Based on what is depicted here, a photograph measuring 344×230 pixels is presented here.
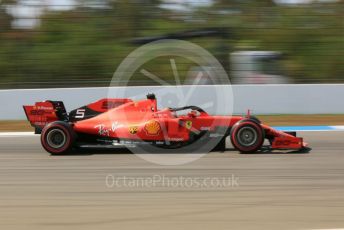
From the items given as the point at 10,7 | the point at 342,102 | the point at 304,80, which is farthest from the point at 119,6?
the point at 342,102

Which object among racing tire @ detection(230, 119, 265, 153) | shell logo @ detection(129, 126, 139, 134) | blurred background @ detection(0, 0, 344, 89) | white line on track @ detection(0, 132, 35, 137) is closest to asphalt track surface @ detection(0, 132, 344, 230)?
racing tire @ detection(230, 119, 265, 153)

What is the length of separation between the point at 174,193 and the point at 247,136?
8.42ft

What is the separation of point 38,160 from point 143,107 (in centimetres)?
181

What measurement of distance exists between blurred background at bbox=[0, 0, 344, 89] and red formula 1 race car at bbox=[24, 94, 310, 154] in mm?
7537

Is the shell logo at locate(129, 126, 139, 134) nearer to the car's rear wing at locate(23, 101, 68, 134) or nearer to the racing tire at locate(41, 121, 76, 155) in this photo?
the racing tire at locate(41, 121, 76, 155)

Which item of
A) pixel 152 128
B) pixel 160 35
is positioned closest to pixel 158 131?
pixel 152 128

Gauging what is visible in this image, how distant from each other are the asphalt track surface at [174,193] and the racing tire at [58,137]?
205 mm

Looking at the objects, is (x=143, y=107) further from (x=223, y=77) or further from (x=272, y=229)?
(x=223, y=77)

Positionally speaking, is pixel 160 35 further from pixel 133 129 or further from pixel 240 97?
pixel 133 129

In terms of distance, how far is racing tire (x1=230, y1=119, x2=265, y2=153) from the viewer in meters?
8.38

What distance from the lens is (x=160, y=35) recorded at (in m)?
18.2

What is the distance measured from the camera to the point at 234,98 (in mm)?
14867

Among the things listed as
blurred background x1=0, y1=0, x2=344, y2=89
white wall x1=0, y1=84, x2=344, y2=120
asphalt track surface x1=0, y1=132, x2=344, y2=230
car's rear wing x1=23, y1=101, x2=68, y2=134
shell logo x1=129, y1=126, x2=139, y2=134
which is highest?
blurred background x1=0, y1=0, x2=344, y2=89

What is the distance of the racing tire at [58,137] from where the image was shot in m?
8.64
